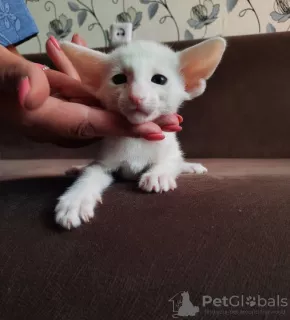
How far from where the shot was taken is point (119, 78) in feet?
2.57

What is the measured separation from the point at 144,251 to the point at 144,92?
1.08 ft

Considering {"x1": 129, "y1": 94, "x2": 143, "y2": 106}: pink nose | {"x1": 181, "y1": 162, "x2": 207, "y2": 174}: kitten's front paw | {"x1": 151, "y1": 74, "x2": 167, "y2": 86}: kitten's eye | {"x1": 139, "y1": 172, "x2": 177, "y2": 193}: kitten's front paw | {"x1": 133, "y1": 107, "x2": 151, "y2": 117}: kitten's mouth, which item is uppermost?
{"x1": 151, "y1": 74, "x2": 167, "y2": 86}: kitten's eye

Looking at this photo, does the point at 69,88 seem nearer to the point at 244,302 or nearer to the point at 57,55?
the point at 57,55

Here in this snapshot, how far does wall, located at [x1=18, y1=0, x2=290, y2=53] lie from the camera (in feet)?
6.15

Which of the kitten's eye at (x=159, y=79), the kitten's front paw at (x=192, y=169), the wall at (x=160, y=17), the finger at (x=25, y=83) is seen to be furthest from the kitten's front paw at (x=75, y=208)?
the wall at (x=160, y=17)

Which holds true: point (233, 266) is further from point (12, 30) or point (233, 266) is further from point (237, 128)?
point (237, 128)

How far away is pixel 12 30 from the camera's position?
106 centimetres

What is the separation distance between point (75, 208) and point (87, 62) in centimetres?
39

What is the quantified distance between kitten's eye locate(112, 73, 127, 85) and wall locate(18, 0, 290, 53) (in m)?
1.30

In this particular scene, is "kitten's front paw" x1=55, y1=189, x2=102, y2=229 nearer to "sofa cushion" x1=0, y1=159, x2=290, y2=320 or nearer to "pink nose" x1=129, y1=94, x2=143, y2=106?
"sofa cushion" x1=0, y1=159, x2=290, y2=320

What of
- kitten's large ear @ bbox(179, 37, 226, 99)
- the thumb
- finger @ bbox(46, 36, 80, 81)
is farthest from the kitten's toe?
finger @ bbox(46, 36, 80, 81)

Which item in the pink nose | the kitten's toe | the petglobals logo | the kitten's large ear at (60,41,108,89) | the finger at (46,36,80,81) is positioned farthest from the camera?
the finger at (46,36,80,81)

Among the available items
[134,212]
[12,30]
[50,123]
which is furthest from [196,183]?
[12,30]

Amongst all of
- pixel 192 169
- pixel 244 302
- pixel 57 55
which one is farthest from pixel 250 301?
pixel 57 55
